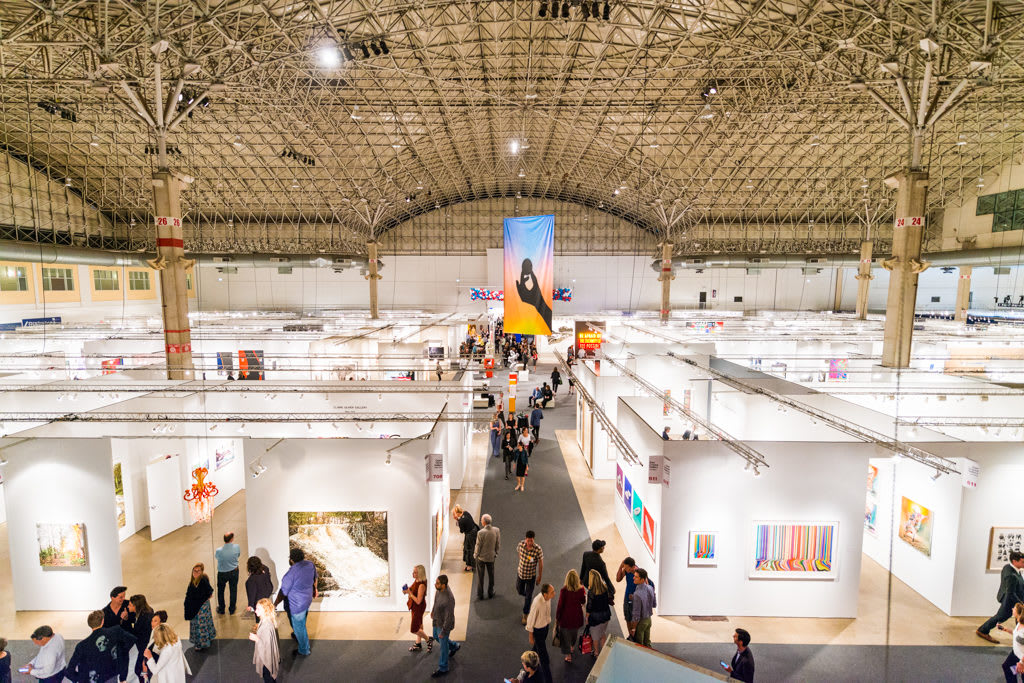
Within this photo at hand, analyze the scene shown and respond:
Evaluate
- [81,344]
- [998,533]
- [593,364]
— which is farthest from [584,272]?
[998,533]

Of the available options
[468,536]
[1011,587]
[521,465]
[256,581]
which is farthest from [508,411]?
[1011,587]

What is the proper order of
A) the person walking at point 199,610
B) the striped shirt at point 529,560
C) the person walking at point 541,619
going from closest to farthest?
the person walking at point 541,619, the person walking at point 199,610, the striped shirt at point 529,560

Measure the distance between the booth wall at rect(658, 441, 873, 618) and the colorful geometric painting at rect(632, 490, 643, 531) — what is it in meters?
0.70

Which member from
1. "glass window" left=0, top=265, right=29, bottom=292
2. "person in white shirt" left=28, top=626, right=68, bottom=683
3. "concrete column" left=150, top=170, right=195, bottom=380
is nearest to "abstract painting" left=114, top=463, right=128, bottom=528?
"concrete column" left=150, top=170, right=195, bottom=380

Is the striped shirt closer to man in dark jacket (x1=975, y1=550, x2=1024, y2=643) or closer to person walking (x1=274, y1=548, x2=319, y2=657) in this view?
person walking (x1=274, y1=548, x2=319, y2=657)

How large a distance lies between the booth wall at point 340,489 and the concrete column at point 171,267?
17.7 ft

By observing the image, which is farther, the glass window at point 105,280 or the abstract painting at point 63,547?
the glass window at point 105,280

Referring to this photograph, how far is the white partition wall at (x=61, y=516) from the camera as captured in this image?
5.36 m

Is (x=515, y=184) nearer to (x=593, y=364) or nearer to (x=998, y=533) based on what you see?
(x=593, y=364)

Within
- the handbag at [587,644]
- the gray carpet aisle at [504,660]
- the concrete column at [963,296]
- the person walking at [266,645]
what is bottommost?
the gray carpet aisle at [504,660]

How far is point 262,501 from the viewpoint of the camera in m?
5.41

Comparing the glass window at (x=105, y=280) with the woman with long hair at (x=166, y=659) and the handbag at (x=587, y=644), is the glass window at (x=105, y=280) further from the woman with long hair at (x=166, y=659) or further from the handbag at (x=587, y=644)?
the handbag at (x=587, y=644)

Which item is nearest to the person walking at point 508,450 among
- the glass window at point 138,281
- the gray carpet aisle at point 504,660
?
the gray carpet aisle at point 504,660

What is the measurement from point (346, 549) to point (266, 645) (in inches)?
55.7
